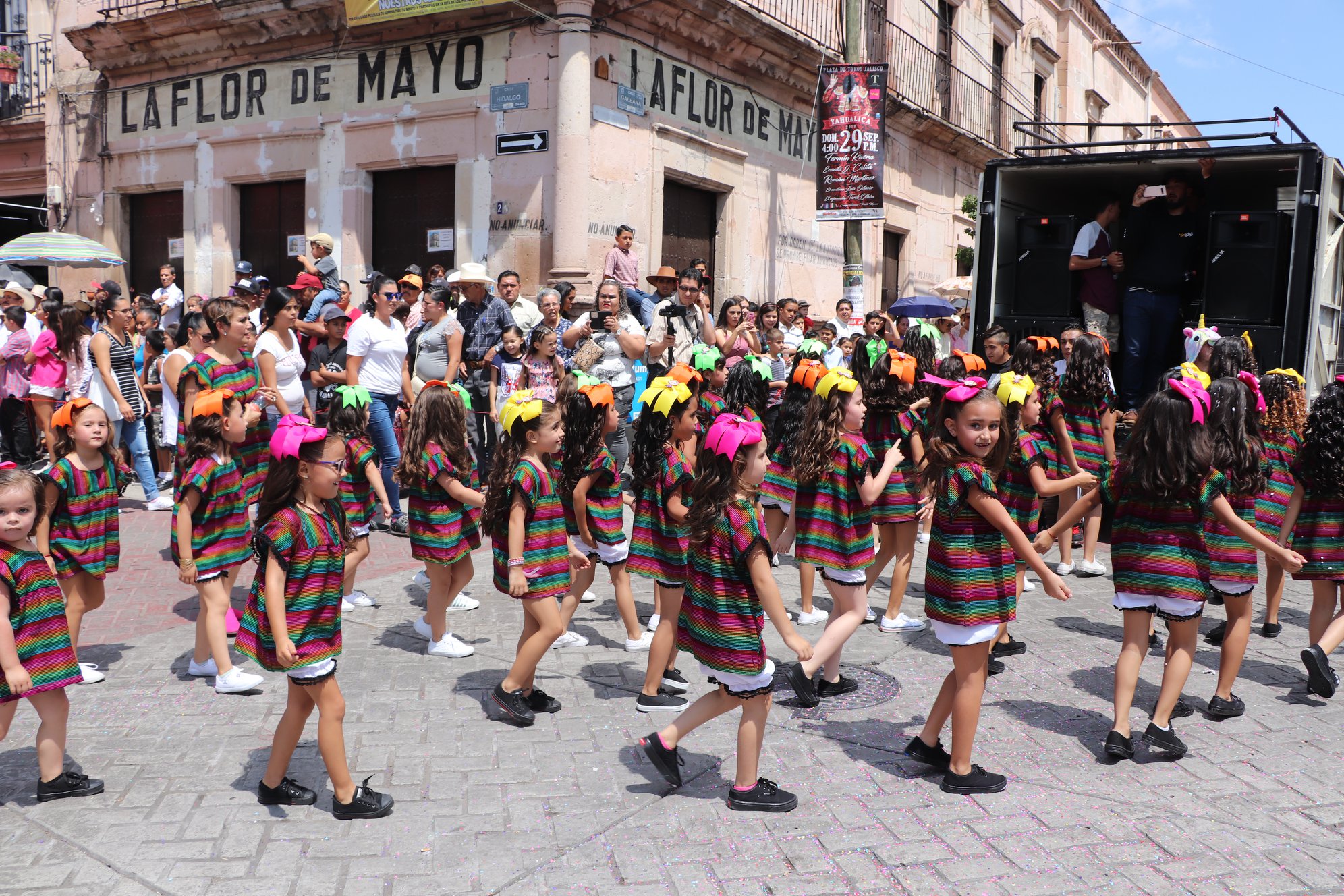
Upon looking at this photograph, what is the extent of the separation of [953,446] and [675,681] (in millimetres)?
1797

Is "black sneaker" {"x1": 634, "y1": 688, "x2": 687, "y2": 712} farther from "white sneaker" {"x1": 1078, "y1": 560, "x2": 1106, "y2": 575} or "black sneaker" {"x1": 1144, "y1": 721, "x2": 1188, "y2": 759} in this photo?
"white sneaker" {"x1": 1078, "y1": 560, "x2": 1106, "y2": 575}

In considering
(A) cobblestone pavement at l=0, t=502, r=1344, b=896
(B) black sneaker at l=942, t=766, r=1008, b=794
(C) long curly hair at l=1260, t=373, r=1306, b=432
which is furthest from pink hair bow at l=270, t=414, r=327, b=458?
(C) long curly hair at l=1260, t=373, r=1306, b=432

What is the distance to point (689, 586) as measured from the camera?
3.95m

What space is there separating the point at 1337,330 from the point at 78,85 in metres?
17.4

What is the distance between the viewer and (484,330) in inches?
380

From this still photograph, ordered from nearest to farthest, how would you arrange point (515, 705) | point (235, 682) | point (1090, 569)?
point (515, 705), point (235, 682), point (1090, 569)

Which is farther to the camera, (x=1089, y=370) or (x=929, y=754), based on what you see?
(x=1089, y=370)

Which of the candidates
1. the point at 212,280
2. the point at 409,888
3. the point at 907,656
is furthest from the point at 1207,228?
the point at 212,280

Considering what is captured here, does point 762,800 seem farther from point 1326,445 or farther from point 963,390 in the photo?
point 1326,445

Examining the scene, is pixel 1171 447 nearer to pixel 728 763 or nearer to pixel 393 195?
pixel 728 763

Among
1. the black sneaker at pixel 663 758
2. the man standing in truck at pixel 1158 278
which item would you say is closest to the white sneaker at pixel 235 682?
the black sneaker at pixel 663 758

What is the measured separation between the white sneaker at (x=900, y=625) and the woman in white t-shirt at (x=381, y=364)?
164 inches

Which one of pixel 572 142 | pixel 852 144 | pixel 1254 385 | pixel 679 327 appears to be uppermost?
pixel 852 144

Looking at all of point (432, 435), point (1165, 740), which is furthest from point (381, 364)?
point (1165, 740)
